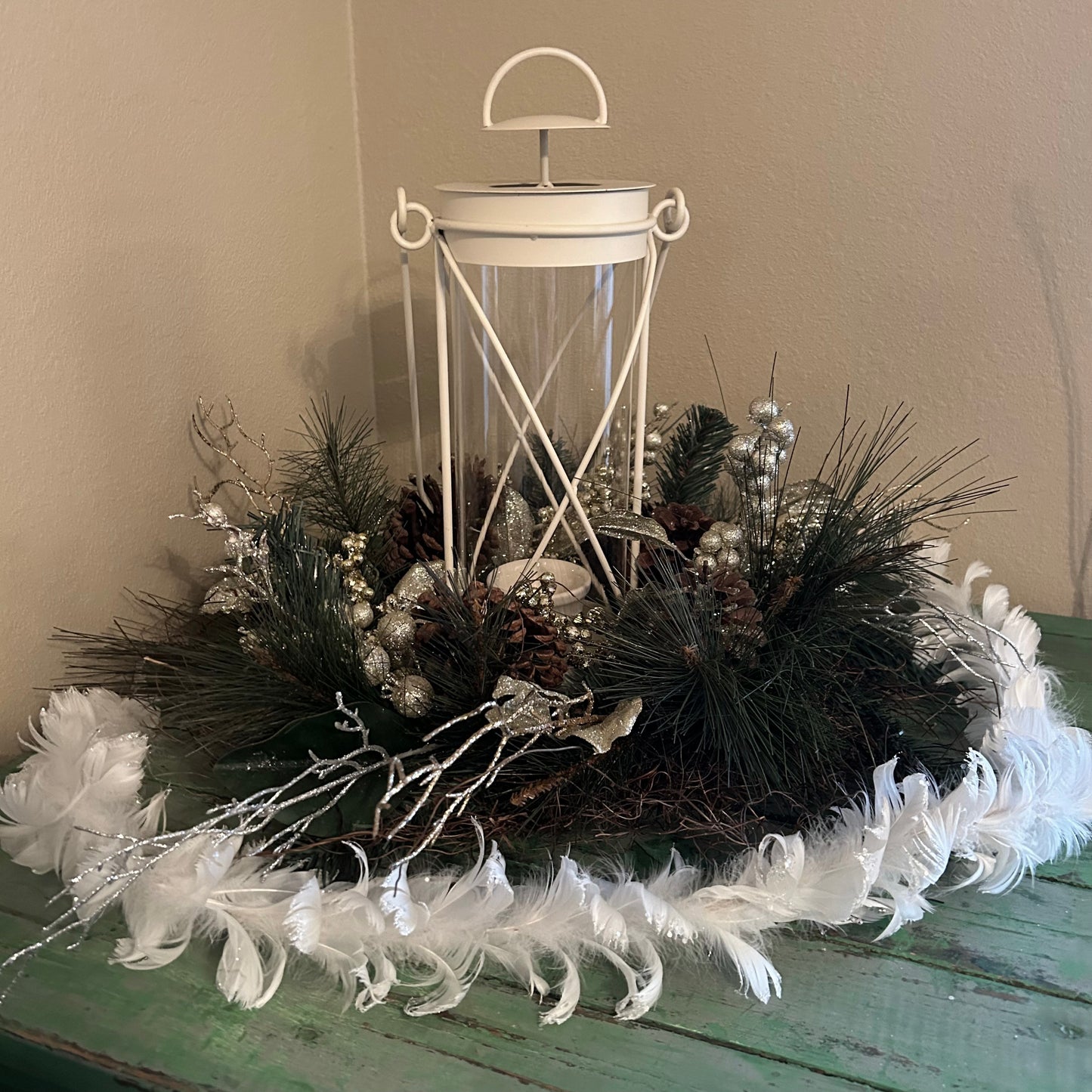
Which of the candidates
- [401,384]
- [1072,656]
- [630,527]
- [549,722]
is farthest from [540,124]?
[1072,656]

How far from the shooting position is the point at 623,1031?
0.47m

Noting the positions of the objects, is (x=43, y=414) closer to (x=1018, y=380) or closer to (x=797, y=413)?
(x=797, y=413)

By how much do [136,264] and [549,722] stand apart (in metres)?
0.48

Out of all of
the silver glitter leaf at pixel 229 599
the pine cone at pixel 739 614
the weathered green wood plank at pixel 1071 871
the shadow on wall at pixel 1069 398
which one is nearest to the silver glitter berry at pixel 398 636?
the silver glitter leaf at pixel 229 599

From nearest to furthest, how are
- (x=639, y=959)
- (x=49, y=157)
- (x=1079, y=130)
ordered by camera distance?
(x=639, y=959) < (x=49, y=157) < (x=1079, y=130)

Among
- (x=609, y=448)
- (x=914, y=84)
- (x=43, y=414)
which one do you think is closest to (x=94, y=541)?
(x=43, y=414)

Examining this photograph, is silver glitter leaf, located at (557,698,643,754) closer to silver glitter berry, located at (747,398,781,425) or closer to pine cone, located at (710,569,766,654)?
pine cone, located at (710,569,766,654)

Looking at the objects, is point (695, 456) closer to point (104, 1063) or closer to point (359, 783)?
point (359, 783)

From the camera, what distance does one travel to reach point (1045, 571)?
3.00 ft

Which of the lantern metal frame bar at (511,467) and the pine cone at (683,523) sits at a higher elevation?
the lantern metal frame bar at (511,467)

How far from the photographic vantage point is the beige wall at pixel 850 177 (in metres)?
0.79

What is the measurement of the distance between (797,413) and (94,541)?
2.12ft

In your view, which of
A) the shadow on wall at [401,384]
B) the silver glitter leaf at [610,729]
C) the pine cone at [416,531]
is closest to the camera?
the silver glitter leaf at [610,729]

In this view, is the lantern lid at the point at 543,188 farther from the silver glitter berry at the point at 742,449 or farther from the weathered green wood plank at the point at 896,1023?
the weathered green wood plank at the point at 896,1023
